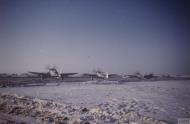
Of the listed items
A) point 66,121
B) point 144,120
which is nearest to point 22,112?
point 66,121

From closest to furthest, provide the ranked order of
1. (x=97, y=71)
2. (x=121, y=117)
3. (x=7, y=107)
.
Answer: (x=121, y=117) → (x=7, y=107) → (x=97, y=71)

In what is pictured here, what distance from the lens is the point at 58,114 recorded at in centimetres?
451

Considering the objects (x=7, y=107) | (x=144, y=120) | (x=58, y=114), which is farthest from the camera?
(x=7, y=107)

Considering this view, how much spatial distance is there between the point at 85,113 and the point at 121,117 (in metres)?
0.87

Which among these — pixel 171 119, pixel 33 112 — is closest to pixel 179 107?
pixel 171 119

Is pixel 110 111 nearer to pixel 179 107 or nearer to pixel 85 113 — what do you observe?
pixel 85 113

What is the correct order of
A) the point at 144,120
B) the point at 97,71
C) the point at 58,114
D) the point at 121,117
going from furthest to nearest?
the point at 97,71 < the point at 58,114 < the point at 121,117 < the point at 144,120

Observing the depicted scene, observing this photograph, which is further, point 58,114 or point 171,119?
point 58,114

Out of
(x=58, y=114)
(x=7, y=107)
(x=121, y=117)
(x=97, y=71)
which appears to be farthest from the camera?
(x=97, y=71)

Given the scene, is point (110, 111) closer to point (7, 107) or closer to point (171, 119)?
point (171, 119)

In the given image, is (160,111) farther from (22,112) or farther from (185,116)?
(22,112)

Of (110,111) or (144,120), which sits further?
(110,111)

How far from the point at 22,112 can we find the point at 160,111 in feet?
10.4

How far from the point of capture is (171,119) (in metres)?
3.98
